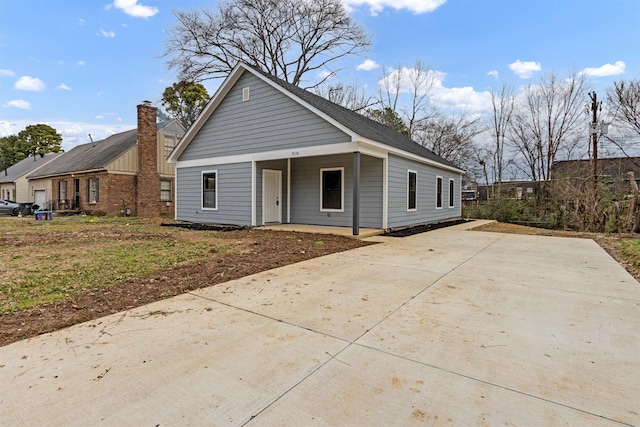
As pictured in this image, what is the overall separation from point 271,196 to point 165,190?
1060 centimetres

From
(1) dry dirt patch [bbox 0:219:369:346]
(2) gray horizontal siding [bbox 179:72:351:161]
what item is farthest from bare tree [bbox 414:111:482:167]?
(1) dry dirt patch [bbox 0:219:369:346]

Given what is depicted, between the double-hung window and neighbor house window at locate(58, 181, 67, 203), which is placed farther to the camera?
neighbor house window at locate(58, 181, 67, 203)

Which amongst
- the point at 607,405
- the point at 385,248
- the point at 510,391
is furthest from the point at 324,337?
the point at 385,248

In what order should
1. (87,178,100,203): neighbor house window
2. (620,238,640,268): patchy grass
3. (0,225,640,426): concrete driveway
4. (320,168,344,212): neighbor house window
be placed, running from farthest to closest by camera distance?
(87,178,100,203): neighbor house window → (320,168,344,212): neighbor house window → (620,238,640,268): patchy grass → (0,225,640,426): concrete driveway

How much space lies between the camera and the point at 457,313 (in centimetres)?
349

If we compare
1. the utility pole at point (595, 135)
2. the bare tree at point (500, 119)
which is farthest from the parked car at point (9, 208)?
the bare tree at point (500, 119)

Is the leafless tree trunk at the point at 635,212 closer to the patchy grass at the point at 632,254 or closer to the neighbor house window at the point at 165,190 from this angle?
the patchy grass at the point at 632,254

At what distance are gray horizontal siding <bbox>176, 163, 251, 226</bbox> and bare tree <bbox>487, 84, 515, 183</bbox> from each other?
18.3m

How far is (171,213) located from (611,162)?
26.3m

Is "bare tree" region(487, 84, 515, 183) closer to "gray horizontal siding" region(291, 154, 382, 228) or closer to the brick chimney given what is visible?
"gray horizontal siding" region(291, 154, 382, 228)

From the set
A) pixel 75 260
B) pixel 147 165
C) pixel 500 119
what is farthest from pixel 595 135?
pixel 147 165

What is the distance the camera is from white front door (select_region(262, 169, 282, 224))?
12.1 metres

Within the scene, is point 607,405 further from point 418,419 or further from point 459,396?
point 418,419

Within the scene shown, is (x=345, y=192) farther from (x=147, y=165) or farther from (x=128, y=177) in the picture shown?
(x=128, y=177)
